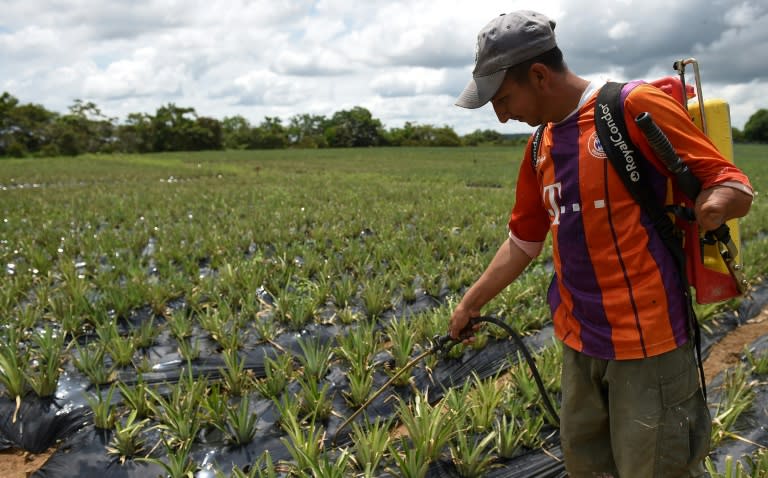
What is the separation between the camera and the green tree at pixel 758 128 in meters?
78.1

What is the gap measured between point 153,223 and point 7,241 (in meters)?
1.81

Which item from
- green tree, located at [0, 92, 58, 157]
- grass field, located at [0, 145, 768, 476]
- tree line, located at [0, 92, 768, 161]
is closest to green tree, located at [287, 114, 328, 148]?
tree line, located at [0, 92, 768, 161]

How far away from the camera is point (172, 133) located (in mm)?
53438

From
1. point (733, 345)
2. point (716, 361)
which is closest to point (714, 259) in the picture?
point (716, 361)

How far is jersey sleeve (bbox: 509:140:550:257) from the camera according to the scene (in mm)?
1782

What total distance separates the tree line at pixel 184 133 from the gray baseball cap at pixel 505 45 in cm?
4976

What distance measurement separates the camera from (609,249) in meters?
1.47

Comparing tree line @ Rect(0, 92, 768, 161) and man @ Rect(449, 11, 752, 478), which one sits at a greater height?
tree line @ Rect(0, 92, 768, 161)

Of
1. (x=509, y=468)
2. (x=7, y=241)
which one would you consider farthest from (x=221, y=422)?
(x=7, y=241)

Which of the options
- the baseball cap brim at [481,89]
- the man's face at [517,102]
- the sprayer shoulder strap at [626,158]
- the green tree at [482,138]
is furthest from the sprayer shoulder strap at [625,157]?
the green tree at [482,138]

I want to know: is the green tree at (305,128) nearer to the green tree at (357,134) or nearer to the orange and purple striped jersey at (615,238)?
the green tree at (357,134)

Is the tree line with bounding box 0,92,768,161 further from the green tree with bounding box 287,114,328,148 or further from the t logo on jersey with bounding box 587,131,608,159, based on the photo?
the t logo on jersey with bounding box 587,131,608,159

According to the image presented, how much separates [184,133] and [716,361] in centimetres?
5575

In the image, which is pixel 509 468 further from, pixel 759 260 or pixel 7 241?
pixel 7 241
